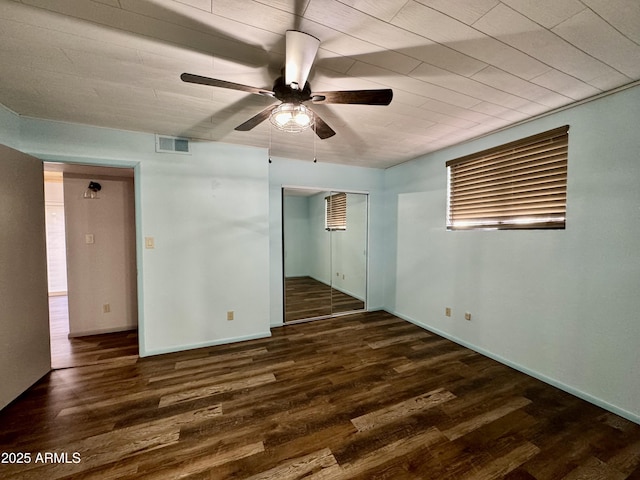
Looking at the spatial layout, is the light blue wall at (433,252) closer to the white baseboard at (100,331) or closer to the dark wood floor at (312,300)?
the dark wood floor at (312,300)

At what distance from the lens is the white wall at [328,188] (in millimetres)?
A: 3570

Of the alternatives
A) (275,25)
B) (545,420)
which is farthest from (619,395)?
(275,25)

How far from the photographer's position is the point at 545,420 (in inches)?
72.1

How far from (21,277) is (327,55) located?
10.0 ft

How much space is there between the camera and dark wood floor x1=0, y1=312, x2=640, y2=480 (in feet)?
4.78

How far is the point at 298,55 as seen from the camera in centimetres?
128

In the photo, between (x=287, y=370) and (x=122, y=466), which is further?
(x=287, y=370)

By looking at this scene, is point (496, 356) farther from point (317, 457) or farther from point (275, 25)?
point (275, 25)

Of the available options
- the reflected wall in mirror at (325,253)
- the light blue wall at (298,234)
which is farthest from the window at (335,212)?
the light blue wall at (298,234)

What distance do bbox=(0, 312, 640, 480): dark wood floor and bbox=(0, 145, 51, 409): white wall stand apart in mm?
231

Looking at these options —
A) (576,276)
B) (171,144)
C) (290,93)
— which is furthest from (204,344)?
(576,276)

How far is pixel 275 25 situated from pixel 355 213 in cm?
339

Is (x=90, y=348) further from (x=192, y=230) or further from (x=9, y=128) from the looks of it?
(x=9, y=128)

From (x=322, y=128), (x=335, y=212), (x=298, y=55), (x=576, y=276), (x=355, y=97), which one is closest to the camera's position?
(x=298, y=55)
